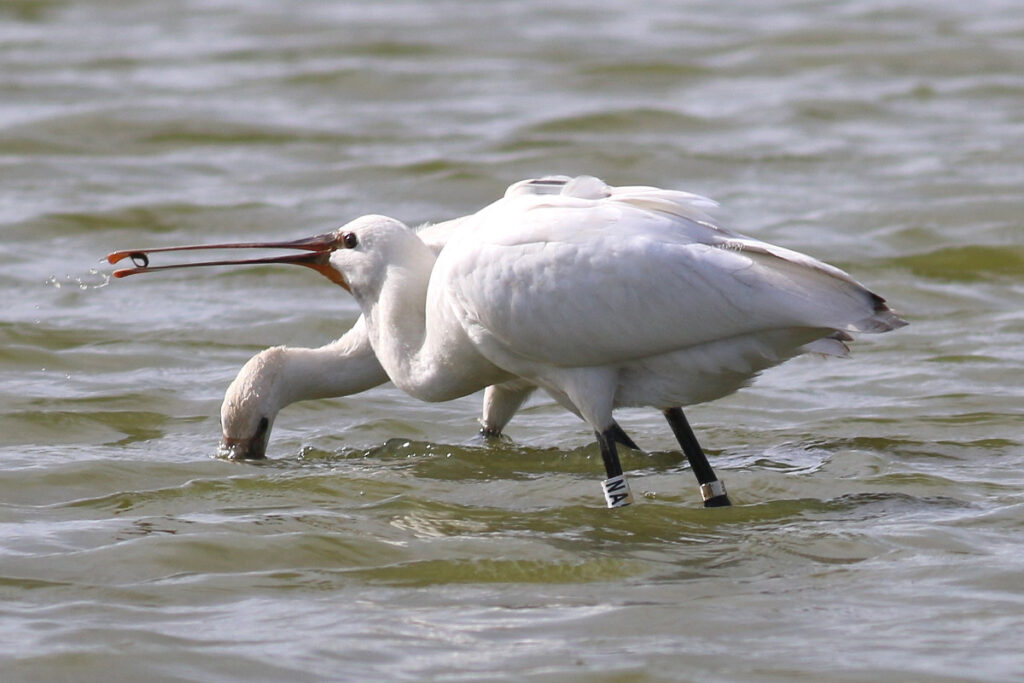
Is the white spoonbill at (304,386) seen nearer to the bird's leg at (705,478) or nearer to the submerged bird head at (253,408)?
the submerged bird head at (253,408)

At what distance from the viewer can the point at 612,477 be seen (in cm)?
805

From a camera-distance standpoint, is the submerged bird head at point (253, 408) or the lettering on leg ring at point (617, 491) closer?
the lettering on leg ring at point (617, 491)

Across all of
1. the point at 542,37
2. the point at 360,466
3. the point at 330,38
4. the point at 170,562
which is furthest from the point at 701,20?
the point at 170,562

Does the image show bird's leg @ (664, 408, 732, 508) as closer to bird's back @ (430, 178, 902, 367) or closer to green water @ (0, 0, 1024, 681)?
green water @ (0, 0, 1024, 681)

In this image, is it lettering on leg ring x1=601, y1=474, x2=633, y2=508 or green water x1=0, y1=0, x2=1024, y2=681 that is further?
lettering on leg ring x1=601, y1=474, x2=633, y2=508

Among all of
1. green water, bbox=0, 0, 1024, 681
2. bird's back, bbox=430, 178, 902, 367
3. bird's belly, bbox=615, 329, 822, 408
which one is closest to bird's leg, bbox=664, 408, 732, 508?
green water, bbox=0, 0, 1024, 681

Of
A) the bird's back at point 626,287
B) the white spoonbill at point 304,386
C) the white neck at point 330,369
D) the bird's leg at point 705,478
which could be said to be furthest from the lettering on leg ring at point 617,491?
the white neck at point 330,369

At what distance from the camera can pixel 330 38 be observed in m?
22.1

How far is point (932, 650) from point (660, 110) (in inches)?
497

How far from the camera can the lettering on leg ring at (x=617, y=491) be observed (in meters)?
8.05

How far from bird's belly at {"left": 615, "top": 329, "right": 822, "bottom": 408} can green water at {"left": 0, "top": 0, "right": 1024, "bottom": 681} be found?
0.53 metres

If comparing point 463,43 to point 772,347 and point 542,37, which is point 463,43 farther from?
point 772,347

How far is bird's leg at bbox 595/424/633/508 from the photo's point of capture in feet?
26.1

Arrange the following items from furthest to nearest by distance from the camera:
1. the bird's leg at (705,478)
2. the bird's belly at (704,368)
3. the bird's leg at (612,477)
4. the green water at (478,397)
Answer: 1. the bird's leg at (705,478)
2. the bird's leg at (612,477)
3. the bird's belly at (704,368)
4. the green water at (478,397)
